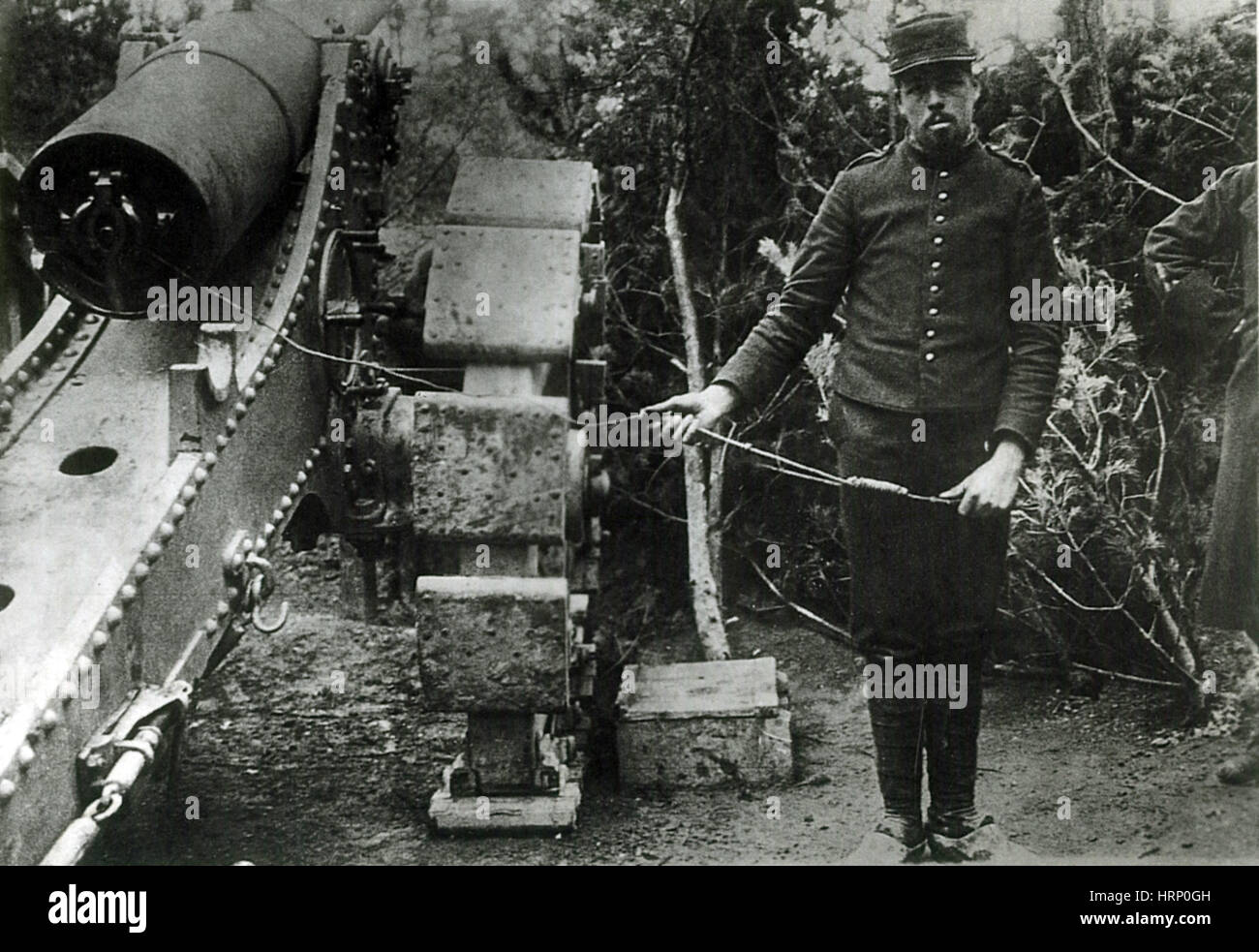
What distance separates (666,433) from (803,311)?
2.09 feet

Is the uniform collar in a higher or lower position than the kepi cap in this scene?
lower

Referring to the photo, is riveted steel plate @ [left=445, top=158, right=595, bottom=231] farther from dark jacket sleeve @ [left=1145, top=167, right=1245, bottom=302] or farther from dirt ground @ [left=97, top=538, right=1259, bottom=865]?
dark jacket sleeve @ [left=1145, top=167, right=1245, bottom=302]

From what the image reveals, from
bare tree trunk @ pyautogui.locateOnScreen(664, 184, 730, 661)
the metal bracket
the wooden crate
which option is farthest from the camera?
bare tree trunk @ pyautogui.locateOnScreen(664, 184, 730, 661)

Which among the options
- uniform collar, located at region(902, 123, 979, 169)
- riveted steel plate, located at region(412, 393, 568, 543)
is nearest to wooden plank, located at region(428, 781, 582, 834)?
riveted steel plate, located at region(412, 393, 568, 543)

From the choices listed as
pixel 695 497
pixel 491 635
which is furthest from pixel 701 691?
pixel 491 635

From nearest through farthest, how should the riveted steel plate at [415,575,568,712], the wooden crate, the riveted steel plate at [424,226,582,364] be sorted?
the riveted steel plate at [415,575,568,712], the riveted steel plate at [424,226,582,364], the wooden crate

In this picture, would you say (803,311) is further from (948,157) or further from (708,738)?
(708,738)

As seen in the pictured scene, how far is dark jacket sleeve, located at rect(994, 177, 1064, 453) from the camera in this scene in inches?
116

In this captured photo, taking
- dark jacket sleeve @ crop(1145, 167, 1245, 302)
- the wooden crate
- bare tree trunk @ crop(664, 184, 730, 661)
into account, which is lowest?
the wooden crate

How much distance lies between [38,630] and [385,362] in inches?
59.3

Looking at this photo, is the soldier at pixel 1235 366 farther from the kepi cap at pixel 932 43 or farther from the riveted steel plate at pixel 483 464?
the riveted steel plate at pixel 483 464

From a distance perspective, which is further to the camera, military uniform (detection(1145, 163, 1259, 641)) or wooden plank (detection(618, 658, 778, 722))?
wooden plank (detection(618, 658, 778, 722))

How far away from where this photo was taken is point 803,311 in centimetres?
311

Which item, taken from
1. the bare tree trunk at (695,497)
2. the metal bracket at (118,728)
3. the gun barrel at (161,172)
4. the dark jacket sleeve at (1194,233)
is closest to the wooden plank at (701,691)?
the bare tree trunk at (695,497)
